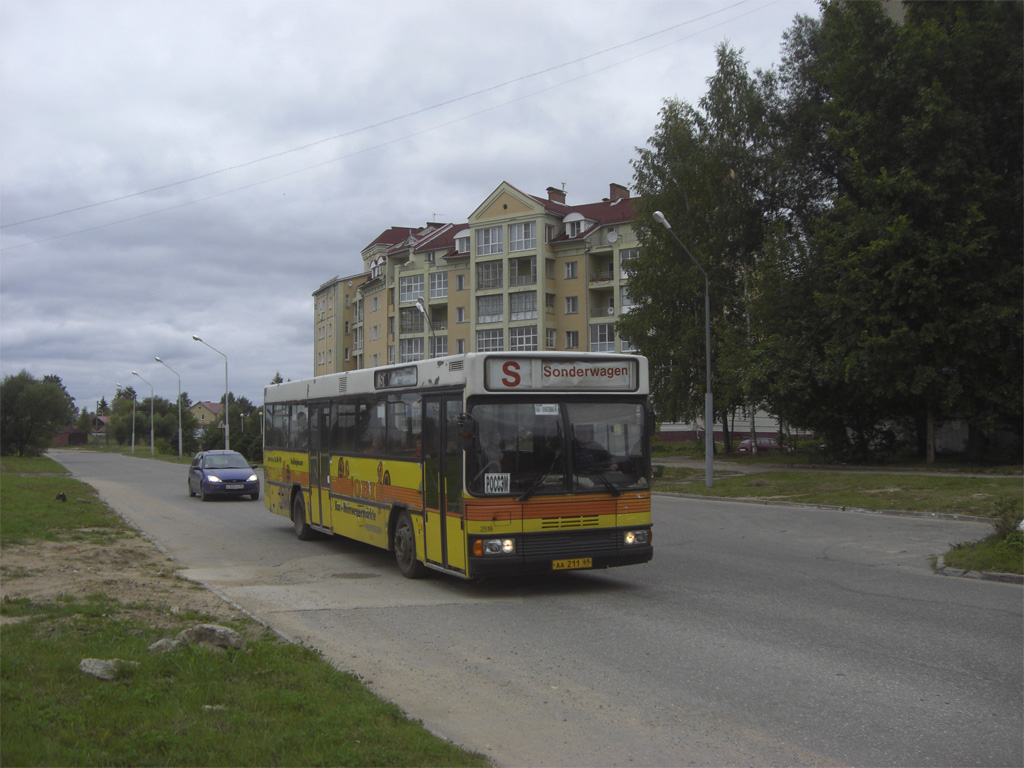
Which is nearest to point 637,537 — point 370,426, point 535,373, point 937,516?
point 535,373

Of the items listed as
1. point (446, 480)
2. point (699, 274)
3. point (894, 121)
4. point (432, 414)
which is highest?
point (894, 121)

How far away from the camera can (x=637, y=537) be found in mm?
10383

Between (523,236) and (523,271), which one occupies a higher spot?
(523,236)

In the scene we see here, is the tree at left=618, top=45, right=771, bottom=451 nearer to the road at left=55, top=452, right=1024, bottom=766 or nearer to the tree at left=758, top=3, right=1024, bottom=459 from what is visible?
the tree at left=758, top=3, right=1024, bottom=459

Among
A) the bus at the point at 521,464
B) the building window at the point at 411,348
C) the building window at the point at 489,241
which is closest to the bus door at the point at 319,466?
the bus at the point at 521,464

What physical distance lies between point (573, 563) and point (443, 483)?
175 cm

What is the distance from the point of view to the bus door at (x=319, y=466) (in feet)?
48.0

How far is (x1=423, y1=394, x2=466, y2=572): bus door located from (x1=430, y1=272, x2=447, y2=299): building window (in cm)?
6521

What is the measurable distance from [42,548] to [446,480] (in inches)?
275

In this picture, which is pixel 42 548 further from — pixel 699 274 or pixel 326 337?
pixel 326 337

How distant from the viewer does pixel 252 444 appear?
203 feet

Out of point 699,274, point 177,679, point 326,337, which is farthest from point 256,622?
point 326,337

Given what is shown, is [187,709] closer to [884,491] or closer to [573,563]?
[573,563]

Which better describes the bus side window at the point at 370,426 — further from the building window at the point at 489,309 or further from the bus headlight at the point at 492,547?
the building window at the point at 489,309
